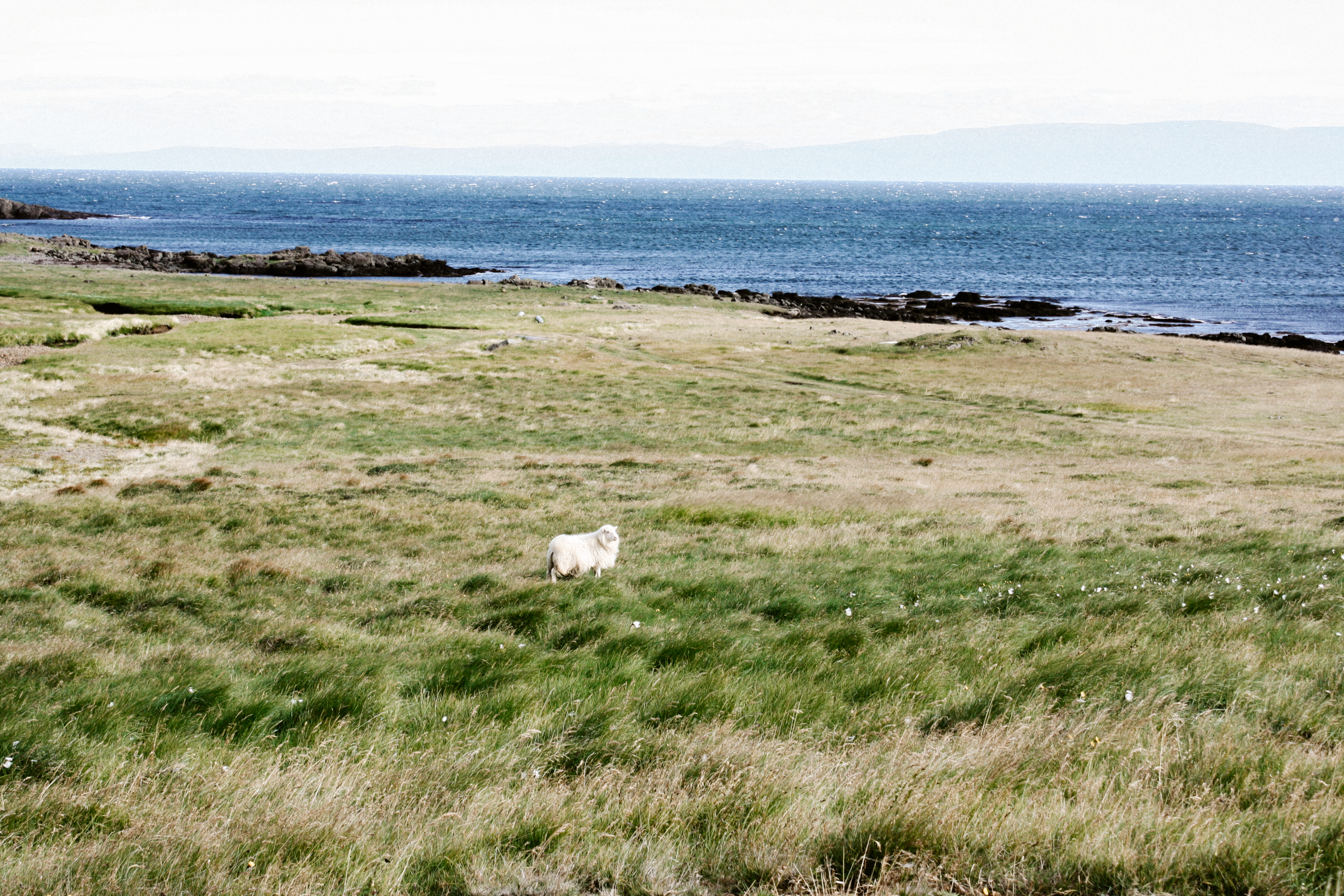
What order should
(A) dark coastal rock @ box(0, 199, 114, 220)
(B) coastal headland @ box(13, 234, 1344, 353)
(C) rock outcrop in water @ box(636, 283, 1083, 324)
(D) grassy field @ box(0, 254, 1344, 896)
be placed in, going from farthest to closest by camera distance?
(A) dark coastal rock @ box(0, 199, 114, 220), (C) rock outcrop in water @ box(636, 283, 1083, 324), (B) coastal headland @ box(13, 234, 1344, 353), (D) grassy field @ box(0, 254, 1344, 896)

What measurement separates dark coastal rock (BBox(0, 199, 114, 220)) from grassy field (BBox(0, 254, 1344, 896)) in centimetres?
19463

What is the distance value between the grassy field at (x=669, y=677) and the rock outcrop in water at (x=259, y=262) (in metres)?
89.5

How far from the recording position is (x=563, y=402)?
157 ft

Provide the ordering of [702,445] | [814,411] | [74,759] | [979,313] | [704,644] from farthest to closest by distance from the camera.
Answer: [979,313], [814,411], [702,445], [704,644], [74,759]

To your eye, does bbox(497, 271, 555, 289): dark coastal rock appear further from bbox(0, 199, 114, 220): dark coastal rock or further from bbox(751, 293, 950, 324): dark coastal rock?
bbox(0, 199, 114, 220): dark coastal rock

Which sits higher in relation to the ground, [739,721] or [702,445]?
[739,721]

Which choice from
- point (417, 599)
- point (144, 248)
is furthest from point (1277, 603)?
point (144, 248)

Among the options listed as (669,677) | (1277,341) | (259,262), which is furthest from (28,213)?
(669,677)

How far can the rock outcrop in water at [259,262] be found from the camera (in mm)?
113500

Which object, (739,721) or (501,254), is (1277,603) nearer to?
(739,721)

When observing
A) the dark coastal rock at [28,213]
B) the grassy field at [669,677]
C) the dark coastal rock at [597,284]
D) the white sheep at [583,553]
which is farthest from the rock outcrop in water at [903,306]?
the dark coastal rock at [28,213]

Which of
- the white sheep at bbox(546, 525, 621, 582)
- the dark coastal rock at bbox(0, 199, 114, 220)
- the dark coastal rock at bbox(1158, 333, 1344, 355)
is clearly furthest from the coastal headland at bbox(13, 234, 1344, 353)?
the white sheep at bbox(546, 525, 621, 582)

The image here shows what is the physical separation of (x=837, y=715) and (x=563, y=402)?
41.4 meters

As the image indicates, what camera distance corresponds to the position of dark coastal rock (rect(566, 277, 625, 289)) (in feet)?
347
